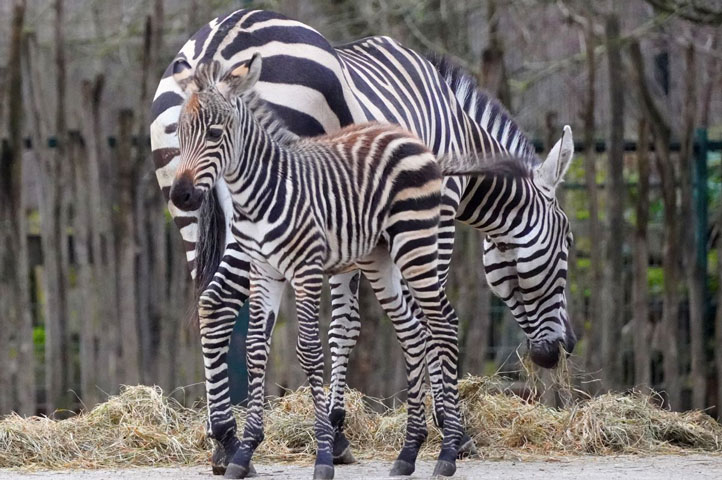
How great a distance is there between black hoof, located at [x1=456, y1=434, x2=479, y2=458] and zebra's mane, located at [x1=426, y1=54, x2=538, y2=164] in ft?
5.34

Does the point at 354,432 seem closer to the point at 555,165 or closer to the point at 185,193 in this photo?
the point at 555,165

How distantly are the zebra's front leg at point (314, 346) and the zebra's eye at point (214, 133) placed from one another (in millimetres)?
581

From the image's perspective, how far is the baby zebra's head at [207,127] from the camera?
3959 mm

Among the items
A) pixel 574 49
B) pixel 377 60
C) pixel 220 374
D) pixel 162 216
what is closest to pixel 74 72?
pixel 162 216

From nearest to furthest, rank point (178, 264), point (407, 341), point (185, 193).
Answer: point (185, 193)
point (407, 341)
point (178, 264)

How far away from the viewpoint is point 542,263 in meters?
5.83

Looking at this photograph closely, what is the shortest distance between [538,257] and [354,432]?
1.31 m

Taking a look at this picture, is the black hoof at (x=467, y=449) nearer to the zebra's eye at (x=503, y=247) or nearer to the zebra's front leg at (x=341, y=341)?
the zebra's front leg at (x=341, y=341)

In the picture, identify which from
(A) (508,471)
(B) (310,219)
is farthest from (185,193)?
(A) (508,471)

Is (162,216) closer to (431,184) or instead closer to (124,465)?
(124,465)

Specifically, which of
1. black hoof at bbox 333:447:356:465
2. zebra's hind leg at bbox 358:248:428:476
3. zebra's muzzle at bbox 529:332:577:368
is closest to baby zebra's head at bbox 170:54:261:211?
zebra's hind leg at bbox 358:248:428:476

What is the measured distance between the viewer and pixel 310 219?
4.23m

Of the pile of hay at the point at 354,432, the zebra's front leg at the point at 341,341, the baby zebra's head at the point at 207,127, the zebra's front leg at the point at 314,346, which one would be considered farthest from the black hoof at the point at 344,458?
the baby zebra's head at the point at 207,127

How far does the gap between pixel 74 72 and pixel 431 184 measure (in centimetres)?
686
